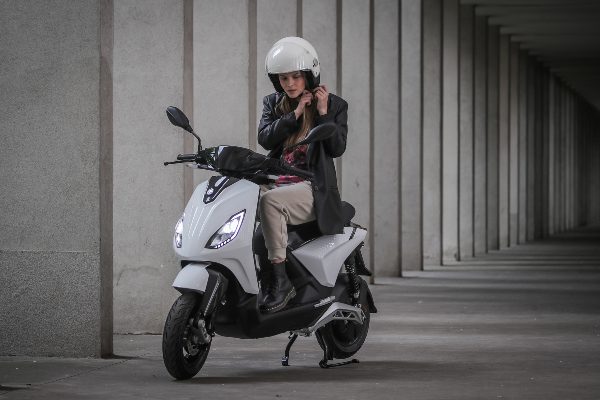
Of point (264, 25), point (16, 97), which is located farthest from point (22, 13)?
point (264, 25)

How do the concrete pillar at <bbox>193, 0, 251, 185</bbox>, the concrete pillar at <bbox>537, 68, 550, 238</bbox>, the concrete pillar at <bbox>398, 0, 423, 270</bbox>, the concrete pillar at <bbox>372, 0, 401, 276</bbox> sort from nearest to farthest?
the concrete pillar at <bbox>193, 0, 251, 185</bbox>, the concrete pillar at <bbox>372, 0, 401, 276</bbox>, the concrete pillar at <bbox>398, 0, 423, 270</bbox>, the concrete pillar at <bbox>537, 68, 550, 238</bbox>

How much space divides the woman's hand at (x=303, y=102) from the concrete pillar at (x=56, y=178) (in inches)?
50.2

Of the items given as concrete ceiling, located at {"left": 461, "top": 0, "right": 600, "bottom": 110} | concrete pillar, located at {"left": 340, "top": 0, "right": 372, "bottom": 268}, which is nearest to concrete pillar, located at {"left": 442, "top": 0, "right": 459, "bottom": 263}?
concrete ceiling, located at {"left": 461, "top": 0, "right": 600, "bottom": 110}

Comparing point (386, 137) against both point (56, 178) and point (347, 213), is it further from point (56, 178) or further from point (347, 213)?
point (347, 213)

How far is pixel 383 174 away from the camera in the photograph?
16.9m

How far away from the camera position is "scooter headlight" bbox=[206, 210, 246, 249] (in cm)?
650

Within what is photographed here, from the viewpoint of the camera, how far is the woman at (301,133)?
704 cm

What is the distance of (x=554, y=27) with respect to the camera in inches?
1208

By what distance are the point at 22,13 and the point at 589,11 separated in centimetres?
2198

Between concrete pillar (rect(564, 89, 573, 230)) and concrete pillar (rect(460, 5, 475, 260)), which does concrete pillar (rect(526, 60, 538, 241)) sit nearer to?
concrete pillar (rect(460, 5, 475, 260))

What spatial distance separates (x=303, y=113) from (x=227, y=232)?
986 mm

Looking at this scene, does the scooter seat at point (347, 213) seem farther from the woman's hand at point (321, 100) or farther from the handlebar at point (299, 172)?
the woman's hand at point (321, 100)

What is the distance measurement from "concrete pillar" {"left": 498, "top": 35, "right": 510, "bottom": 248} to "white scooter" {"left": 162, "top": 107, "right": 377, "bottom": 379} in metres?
20.5

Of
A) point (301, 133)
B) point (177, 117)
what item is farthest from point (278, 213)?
point (177, 117)
